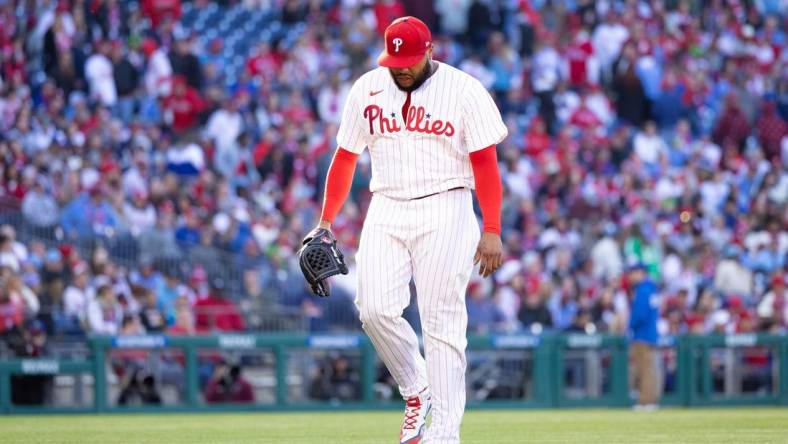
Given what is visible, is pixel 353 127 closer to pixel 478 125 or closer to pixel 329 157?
pixel 478 125

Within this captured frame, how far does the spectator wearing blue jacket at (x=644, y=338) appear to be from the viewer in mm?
15703

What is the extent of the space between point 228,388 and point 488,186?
8499 mm

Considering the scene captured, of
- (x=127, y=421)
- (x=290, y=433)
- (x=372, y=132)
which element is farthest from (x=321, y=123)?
(x=372, y=132)

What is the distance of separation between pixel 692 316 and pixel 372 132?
37.3ft

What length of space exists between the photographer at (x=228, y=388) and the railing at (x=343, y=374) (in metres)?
0.01

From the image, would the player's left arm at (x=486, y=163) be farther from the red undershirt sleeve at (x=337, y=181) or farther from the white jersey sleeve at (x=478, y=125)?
the red undershirt sleeve at (x=337, y=181)

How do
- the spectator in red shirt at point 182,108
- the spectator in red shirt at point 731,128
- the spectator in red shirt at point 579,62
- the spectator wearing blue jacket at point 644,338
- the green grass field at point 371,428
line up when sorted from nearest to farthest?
the green grass field at point 371,428, the spectator wearing blue jacket at point 644,338, the spectator in red shirt at point 182,108, the spectator in red shirt at point 731,128, the spectator in red shirt at point 579,62

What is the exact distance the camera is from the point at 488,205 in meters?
7.39

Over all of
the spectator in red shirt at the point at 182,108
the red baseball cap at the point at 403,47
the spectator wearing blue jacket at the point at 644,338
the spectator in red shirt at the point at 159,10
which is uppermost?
the spectator in red shirt at the point at 159,10

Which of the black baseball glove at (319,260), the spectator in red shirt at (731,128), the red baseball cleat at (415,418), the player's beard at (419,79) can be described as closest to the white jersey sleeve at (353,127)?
the player's beard at (419,79)

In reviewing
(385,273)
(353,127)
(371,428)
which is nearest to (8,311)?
(371,428)

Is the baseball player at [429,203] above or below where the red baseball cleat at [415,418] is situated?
above

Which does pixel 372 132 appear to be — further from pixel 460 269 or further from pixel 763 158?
pixel 763 158

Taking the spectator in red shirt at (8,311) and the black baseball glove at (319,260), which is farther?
the spectator in red shirt at (8,311)
